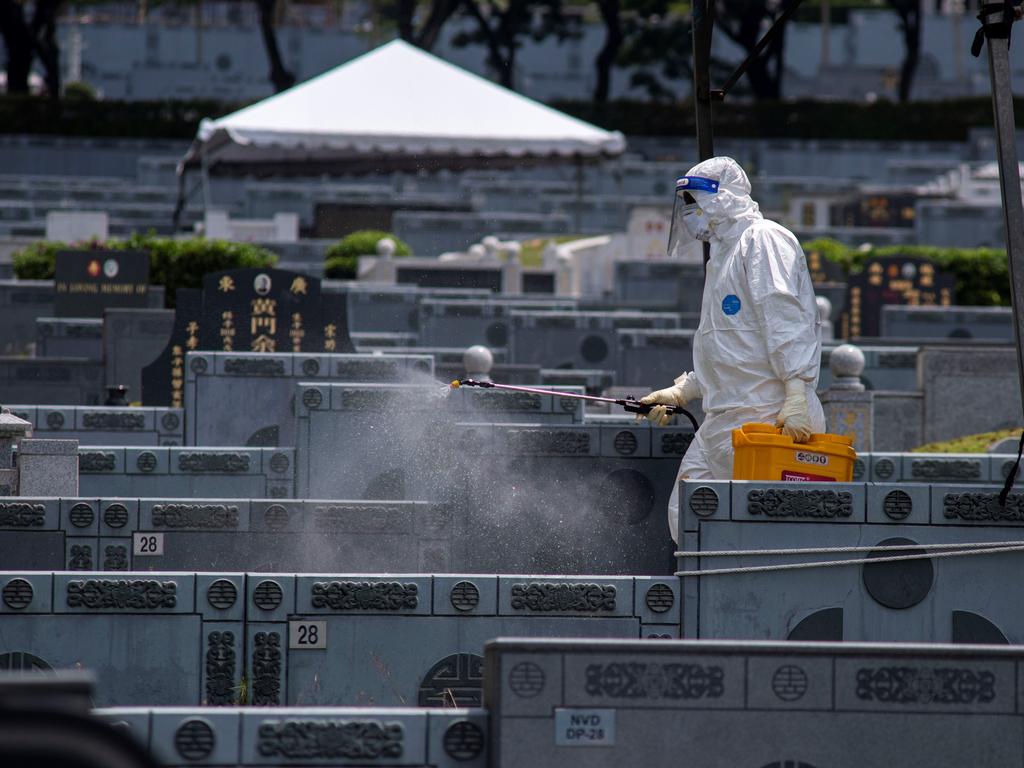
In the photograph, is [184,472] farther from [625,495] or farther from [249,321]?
[249,321]

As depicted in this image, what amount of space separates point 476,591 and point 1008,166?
111 inches

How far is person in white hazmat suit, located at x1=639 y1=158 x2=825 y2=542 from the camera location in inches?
327

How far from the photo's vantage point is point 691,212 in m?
8.80

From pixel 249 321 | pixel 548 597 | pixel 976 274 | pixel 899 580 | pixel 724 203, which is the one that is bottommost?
pixel 548 597

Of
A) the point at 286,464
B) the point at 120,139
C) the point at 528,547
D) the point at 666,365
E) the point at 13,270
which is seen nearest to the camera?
the point at 528,547

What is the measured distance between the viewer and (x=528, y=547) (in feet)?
31.0

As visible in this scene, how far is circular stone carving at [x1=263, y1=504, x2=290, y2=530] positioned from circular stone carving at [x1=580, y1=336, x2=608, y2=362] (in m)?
9.64

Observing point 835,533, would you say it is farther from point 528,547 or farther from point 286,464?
point 286,464

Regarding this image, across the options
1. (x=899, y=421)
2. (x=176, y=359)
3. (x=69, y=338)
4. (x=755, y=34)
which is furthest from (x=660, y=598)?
(x=755, y=34)

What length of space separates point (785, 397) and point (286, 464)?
3.92 m

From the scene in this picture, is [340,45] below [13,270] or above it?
above

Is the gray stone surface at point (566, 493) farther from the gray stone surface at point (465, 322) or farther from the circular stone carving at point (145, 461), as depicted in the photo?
the gray stone surface at point (465, 322)

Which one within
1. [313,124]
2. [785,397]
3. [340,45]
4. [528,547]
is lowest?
[528,547]

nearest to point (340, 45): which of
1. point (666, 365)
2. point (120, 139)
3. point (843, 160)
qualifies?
point (120, 139)
